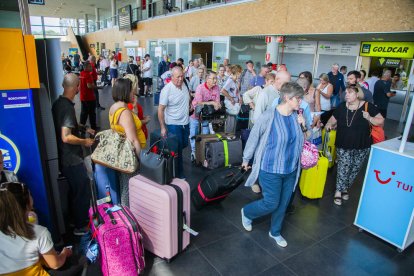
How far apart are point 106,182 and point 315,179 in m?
2.57

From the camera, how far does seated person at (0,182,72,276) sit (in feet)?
4.99

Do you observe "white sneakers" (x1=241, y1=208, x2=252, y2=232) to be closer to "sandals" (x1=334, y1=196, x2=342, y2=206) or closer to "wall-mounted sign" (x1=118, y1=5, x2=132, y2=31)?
"sandals" (x1=334, y1=196, x2=342, y2=206)

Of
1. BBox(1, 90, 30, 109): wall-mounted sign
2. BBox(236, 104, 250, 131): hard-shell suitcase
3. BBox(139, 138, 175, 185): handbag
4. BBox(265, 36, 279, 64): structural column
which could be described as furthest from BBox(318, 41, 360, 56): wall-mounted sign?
BBox(1, 90, 30, 109): wall-mounted sign

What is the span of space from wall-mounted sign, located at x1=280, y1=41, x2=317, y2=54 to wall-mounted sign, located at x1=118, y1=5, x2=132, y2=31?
11.3 meters

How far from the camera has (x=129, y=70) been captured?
38.8 ft

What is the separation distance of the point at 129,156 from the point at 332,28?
22.8ft

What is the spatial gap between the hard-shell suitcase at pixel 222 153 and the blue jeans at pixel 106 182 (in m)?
1.75

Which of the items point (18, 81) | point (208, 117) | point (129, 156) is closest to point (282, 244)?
point (129, 156)

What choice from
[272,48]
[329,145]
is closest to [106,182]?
[329,145]

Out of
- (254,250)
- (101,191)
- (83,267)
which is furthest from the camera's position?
(101,191)

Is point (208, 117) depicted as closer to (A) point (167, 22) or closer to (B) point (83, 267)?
(B) point (83, 267)

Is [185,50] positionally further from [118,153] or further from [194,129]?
[118,153]

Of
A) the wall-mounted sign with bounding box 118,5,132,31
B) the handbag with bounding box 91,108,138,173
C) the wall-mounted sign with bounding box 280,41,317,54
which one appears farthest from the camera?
the wall-mounted sign with bounding box 118,5,132,31

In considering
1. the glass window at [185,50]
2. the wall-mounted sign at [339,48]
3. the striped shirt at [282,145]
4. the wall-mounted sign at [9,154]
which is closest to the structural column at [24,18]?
the wall-mounted sign at [9,154]
